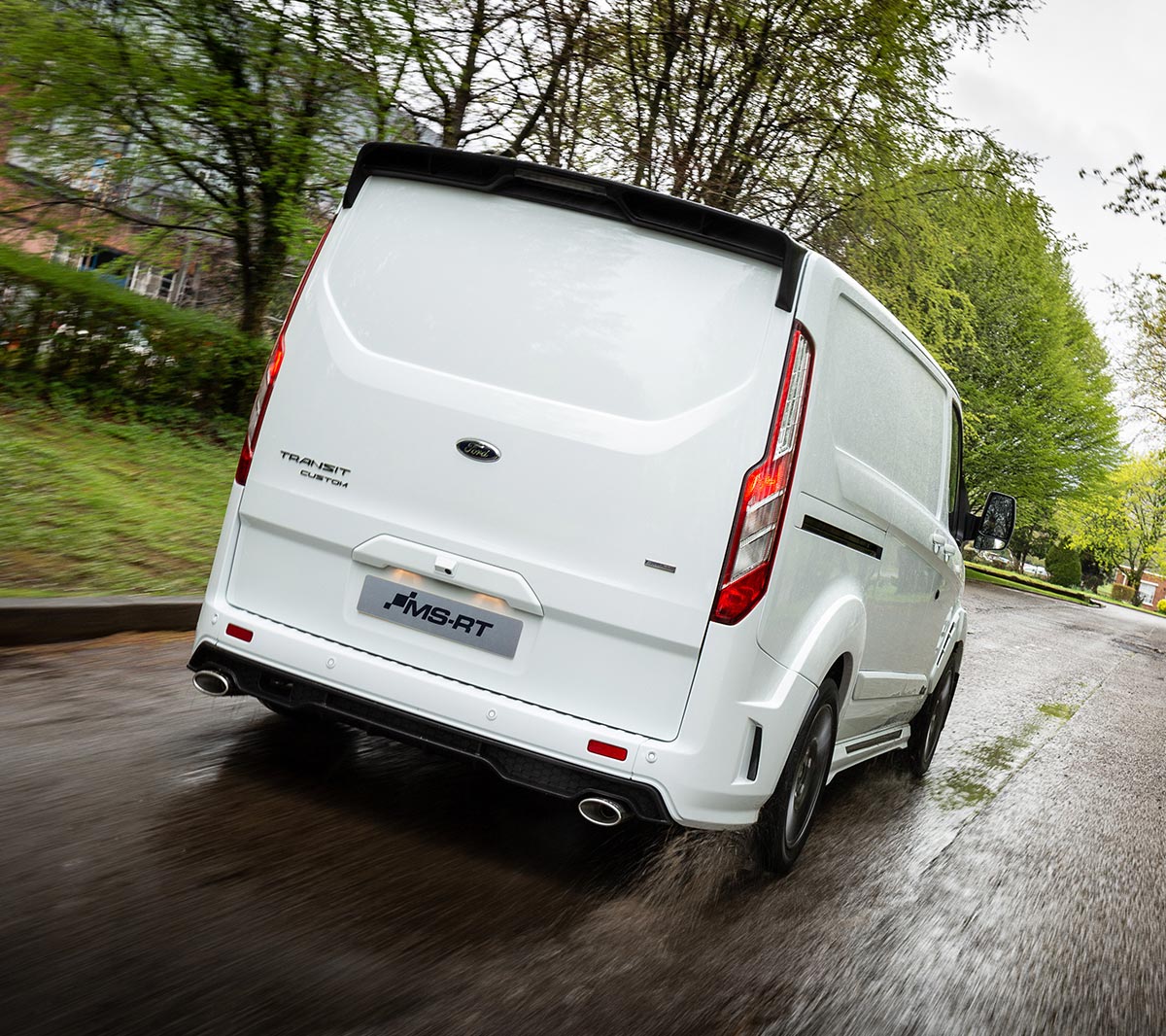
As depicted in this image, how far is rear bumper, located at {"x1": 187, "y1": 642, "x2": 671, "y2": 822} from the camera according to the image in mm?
3586

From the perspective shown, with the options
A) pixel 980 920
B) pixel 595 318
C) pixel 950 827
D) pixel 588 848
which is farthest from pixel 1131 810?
pixel 595 318

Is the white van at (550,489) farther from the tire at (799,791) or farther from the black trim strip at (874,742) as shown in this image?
the black trim strip at (874,742)

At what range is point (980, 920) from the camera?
4484 mm

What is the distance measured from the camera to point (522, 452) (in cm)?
363

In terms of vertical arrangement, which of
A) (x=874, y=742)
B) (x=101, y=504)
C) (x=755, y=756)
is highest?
(x=755, y=756)

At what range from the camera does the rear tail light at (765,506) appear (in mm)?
3555

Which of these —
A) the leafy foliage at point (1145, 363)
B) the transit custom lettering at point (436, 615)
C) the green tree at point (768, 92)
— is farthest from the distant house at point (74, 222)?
the leafy foliage at point (1145, 363)

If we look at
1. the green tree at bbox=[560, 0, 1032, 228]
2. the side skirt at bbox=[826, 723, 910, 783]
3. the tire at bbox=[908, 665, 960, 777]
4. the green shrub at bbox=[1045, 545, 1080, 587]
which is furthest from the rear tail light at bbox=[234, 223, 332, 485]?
the green shrub at bbox=[1045, 545, 1080, 587]

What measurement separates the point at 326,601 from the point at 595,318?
1217mm

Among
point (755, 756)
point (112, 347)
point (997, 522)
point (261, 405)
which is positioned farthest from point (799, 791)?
point (112, 347)

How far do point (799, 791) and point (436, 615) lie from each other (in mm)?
1642

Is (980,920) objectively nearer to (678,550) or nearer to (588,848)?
(588,848)

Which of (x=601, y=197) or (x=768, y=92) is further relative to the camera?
(x=768, y=92)

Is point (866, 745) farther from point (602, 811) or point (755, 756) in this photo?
point (602, 811)
